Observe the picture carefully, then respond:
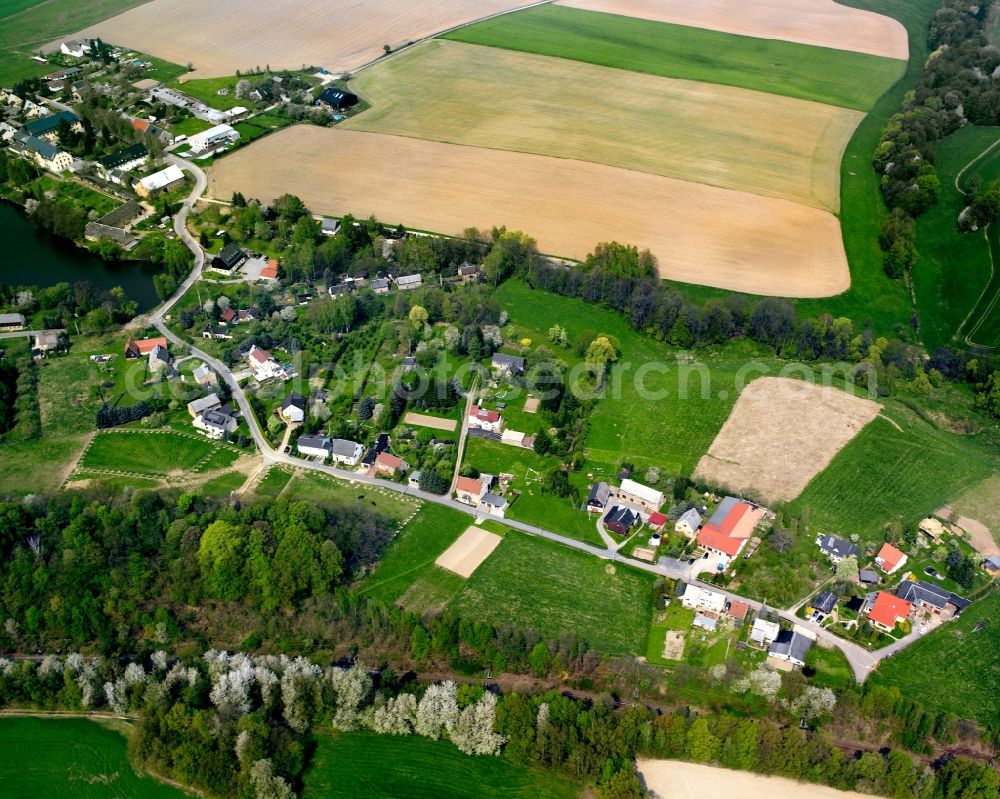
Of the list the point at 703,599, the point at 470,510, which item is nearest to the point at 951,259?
the point at 703,599

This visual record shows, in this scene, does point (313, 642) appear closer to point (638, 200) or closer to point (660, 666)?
point (660, 666)

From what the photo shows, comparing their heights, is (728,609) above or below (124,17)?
below

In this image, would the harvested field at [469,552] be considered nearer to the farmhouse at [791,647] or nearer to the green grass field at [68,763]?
the farmhouse at [791,647]

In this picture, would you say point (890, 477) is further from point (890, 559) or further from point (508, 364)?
point (508, 364)

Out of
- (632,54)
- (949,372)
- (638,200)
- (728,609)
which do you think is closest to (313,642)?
(728,609)

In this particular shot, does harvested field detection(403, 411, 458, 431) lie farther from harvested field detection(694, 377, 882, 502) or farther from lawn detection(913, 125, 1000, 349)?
lawn detection(913, 125, 1000, 349)

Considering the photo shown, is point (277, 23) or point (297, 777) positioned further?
point (277, 23)

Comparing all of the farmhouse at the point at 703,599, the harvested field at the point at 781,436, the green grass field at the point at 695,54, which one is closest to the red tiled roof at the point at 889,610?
the farmhouse at the point at 703,599

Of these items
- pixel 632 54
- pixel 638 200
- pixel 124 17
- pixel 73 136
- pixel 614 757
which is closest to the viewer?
pixel 614 757
